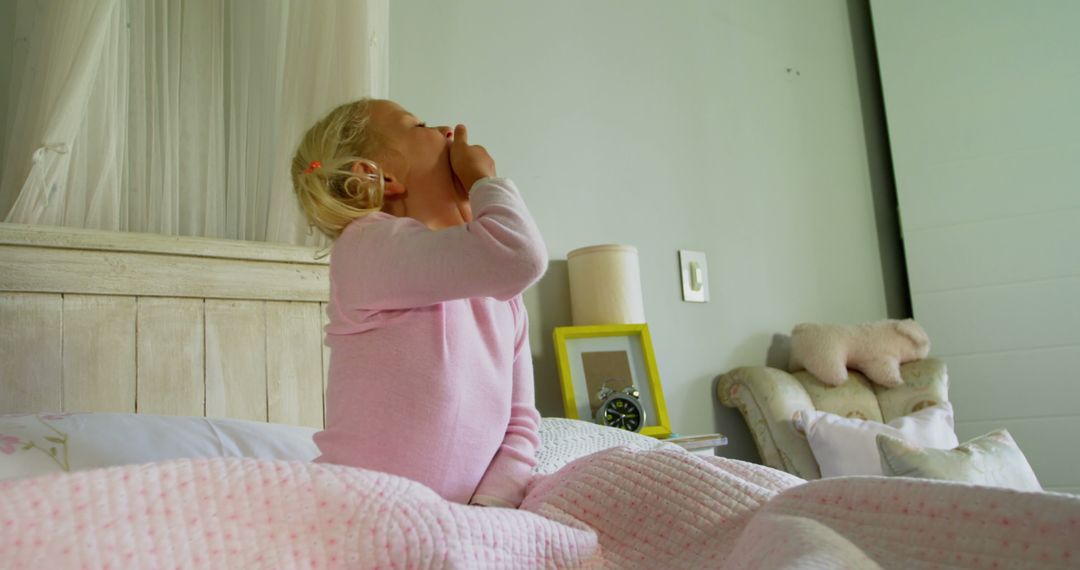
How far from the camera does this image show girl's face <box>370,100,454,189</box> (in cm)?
112

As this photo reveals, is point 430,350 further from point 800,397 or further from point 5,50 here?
Result: point 800,397

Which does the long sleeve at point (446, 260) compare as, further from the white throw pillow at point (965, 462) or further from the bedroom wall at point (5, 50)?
the white throw pillow at point (965, 462)

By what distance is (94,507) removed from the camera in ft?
1.36

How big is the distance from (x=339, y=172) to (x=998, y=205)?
262 cm

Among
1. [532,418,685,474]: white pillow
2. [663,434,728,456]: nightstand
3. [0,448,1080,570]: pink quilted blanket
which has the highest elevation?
[0,448,1080,570]: pink quilted blanket

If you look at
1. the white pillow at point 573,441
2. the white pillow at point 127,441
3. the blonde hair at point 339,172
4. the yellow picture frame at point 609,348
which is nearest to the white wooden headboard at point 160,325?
the white pillow at point 127,441

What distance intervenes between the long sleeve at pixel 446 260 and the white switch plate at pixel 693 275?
151cm

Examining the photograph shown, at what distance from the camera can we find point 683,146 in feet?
8.34

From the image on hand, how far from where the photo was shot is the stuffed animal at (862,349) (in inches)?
97.2

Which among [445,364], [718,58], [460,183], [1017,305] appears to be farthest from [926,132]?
[445,364]

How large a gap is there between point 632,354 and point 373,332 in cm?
112

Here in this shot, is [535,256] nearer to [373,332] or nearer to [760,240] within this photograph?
[373,332]

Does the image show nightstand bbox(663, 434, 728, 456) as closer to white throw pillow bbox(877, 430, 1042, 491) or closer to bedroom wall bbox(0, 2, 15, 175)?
white throw pillow bbox(877, 430, 1042, 491)

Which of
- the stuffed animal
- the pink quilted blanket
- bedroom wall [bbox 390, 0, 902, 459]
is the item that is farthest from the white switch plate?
the pink quilted blanket
